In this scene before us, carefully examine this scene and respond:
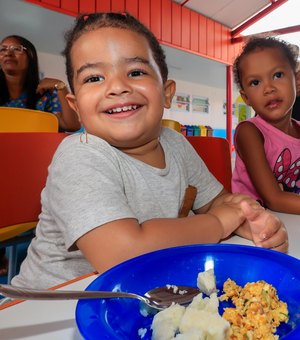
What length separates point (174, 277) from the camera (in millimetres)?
378

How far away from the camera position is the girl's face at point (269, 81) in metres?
1.13

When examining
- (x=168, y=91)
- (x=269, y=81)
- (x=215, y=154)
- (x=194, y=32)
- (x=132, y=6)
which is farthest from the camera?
(x=194, y=32)

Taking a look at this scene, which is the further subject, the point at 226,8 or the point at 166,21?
the point at 226,8

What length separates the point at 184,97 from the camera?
16.8ft

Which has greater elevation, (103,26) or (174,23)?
(174,23)

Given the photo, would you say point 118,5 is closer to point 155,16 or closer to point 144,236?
point 155,16

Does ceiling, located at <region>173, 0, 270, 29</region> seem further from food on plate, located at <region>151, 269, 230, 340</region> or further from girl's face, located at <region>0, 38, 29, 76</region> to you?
food on plate, located at <region>151, 269, 230, 340</region>

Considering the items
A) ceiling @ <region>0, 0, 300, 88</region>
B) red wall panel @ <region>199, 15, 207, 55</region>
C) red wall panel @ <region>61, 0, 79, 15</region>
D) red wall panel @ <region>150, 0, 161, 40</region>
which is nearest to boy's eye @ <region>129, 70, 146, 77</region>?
ceiling @ <region>0, 0, 300, 88</region>

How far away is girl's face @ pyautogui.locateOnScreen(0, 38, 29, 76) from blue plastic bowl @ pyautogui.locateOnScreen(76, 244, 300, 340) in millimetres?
2102

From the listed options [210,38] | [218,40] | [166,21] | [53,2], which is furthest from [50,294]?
[218,40]

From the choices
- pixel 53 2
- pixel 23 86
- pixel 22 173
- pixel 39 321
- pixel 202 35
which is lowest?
pixel 39 321

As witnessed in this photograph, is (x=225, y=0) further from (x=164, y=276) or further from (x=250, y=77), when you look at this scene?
(x=164, y=276)

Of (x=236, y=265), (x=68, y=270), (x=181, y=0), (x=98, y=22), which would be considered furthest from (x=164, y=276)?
(x=181, y=0)

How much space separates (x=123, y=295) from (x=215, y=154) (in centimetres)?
105
